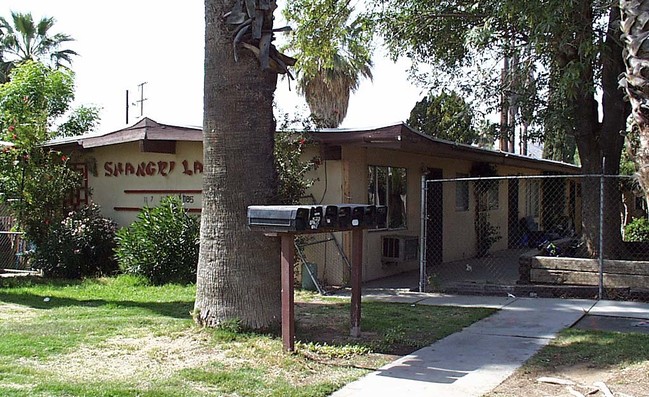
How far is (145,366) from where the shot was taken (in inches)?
246

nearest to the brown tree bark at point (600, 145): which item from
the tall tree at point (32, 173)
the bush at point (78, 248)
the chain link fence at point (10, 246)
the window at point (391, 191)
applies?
the window at point (391, 191)

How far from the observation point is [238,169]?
7500mm

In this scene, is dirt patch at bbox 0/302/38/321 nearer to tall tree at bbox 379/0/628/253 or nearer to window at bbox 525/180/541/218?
tall tree at bbox 379/0/628/253

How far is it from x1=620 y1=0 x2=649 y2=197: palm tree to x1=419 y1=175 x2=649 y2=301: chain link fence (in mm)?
4618

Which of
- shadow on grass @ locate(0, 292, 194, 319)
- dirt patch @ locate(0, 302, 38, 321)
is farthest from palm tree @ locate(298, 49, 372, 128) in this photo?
dirt patch @ locate(0, 302, 38, 321)

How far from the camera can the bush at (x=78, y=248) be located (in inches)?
508

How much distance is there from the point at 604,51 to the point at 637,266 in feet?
11.1

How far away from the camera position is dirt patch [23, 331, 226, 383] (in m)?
5.94

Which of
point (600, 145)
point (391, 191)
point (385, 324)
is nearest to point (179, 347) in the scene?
point (385, 324)

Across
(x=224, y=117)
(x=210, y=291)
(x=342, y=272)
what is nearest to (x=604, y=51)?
(x=342, y=272)

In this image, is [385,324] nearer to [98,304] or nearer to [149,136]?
[98,304]

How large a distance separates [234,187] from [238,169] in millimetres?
205

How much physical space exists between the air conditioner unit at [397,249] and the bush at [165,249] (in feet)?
12.0

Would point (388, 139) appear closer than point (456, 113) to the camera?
Yes
